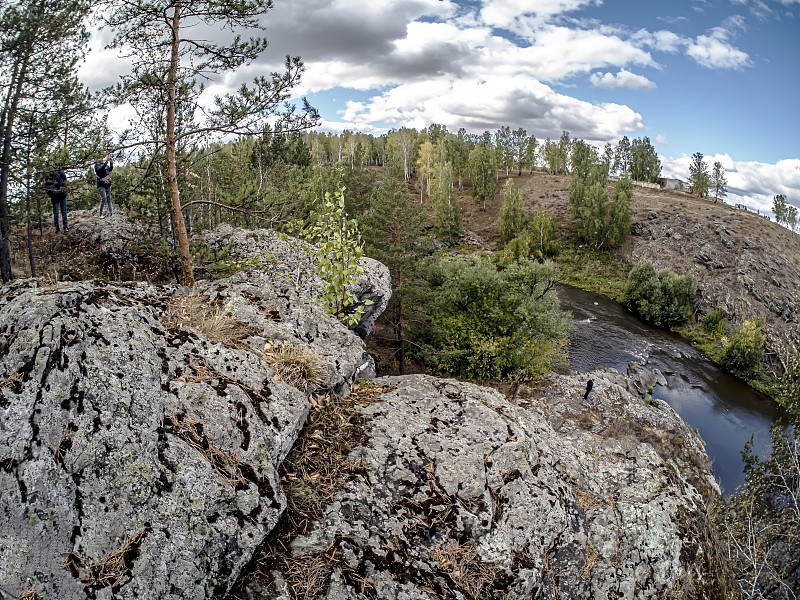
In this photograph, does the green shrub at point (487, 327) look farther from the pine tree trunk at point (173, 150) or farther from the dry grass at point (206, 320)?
the dry grass at point (206, 320)

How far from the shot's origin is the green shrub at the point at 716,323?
46.0m

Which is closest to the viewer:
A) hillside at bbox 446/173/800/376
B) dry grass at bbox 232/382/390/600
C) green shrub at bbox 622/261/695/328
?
dry grass at bbox 232/382/390/600

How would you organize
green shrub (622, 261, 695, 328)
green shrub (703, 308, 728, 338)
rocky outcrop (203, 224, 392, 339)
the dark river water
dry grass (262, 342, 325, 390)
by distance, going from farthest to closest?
green shrub (622, 261, 695, 328), green shrub (703, 308, 728, 338), the dark river water, rocky outcrop (203, 224, 392, 339), dry grass (262, 342, 325, 390)

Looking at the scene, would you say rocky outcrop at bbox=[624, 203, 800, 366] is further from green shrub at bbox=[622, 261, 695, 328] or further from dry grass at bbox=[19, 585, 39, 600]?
dry grass at bbox=[19, 585, 39, 600]

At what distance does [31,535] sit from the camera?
307 cm

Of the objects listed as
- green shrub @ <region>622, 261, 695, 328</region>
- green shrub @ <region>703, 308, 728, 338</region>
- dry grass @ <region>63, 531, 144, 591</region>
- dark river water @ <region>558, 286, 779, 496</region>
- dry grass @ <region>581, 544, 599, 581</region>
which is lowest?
dark river water @ <region>558, 286, 779, 496</region>

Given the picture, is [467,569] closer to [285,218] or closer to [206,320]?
[206,320]

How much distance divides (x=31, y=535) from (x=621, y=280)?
6576cm

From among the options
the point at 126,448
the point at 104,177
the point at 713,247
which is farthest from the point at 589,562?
the point at 713,247

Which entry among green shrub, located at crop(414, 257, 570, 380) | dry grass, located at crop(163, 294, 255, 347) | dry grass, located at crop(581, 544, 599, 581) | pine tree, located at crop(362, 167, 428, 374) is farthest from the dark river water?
dry grass, located at crop(163, 294, 255, 347)

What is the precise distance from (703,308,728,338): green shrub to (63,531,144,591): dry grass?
5446 centimetres

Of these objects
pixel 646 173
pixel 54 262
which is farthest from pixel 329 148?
pixel 54 262

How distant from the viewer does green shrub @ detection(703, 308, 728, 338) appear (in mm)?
46000

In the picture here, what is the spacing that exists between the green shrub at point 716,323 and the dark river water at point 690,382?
14.2 ft
